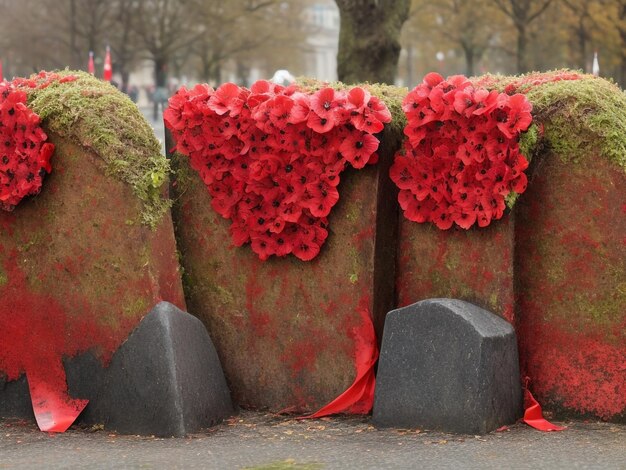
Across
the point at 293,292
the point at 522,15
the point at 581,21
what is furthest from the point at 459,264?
the point at 522,15

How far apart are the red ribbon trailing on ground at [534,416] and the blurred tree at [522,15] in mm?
32648

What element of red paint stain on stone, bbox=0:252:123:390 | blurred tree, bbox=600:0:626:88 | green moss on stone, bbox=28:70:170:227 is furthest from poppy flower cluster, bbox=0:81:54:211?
blurred tree, bbox=600:0:626:88

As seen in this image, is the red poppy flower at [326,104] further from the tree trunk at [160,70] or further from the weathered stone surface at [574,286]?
the tree trunk at [160,70]

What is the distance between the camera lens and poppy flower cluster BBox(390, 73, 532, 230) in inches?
205

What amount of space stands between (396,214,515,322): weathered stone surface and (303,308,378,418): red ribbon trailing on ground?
259mm

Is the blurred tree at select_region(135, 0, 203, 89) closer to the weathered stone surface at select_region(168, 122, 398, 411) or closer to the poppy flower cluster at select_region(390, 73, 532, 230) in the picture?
the weathered stone surface at select_region(168, 122, 398, 411)

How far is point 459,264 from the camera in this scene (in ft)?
18.0

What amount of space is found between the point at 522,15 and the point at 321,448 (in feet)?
120

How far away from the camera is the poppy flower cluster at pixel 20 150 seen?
220 inches

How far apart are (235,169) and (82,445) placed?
153 cm

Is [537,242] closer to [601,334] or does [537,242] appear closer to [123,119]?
[601,334]

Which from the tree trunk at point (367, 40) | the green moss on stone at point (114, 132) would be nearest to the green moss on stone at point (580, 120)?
the green moss on stone at point (114, 132)

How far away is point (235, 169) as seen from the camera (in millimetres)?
5723

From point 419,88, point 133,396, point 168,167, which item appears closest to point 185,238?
point 168,167
